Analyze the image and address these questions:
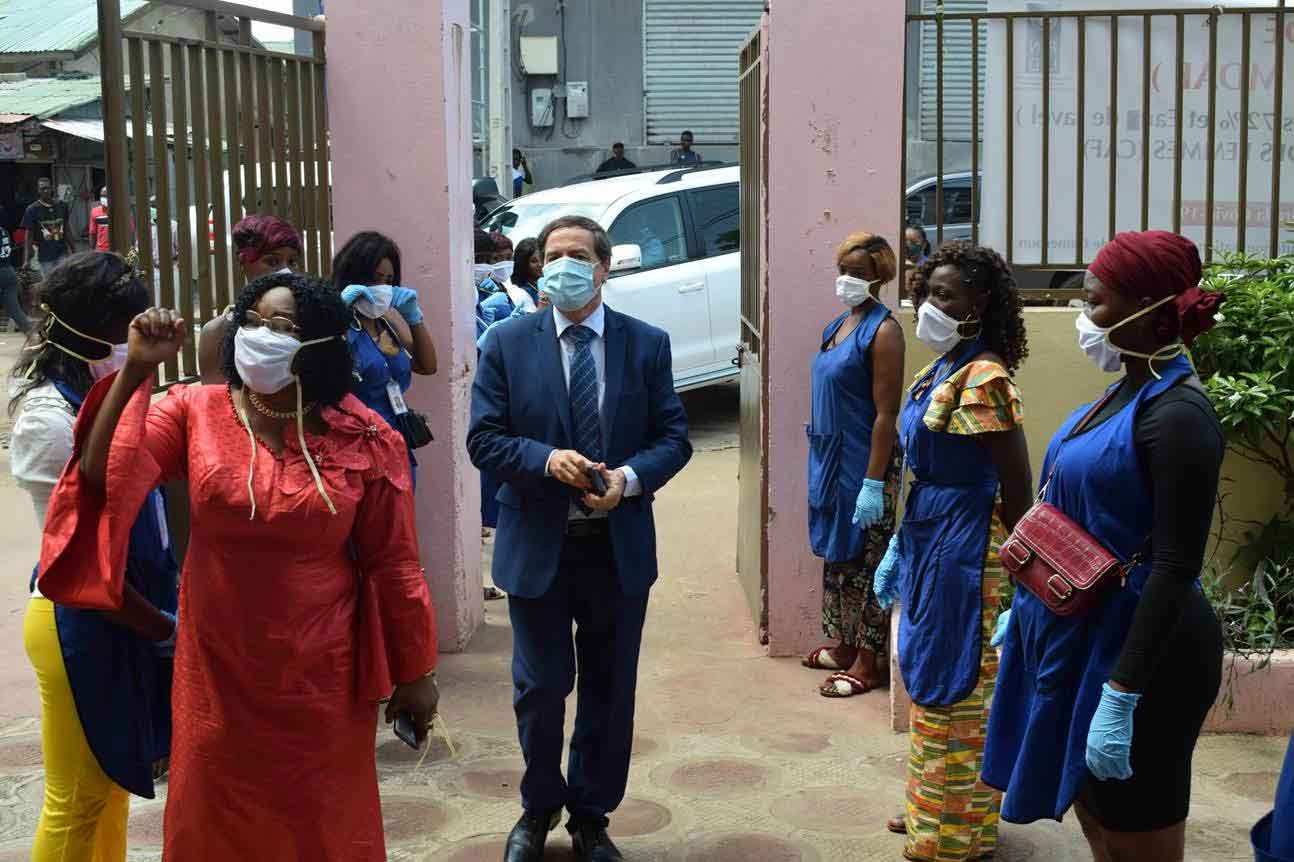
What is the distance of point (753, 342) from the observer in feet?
23.6

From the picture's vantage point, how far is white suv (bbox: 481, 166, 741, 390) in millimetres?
11211

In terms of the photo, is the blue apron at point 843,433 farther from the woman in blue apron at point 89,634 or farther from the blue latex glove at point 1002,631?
the woman in blue apron at point 89,634

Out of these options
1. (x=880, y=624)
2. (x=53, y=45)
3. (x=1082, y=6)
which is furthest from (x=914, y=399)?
(x=53, y=45)

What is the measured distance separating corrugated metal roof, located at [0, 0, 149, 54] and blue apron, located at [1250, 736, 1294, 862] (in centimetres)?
2132

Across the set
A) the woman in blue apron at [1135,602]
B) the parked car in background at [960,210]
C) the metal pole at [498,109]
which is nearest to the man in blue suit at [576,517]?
the woman in blue apron at [1135,602]

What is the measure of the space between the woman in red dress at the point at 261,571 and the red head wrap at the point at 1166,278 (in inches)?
68.9

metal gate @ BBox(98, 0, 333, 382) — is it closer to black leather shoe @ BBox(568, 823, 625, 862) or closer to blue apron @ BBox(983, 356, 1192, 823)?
black leather shoe @ BBox(568, 823, 625, 862)

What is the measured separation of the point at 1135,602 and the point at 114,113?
3.56 metres

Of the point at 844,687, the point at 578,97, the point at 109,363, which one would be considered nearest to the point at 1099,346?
the point at 109,363

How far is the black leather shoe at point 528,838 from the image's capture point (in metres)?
4.36

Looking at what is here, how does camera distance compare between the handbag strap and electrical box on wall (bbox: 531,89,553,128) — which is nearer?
the handbag strap

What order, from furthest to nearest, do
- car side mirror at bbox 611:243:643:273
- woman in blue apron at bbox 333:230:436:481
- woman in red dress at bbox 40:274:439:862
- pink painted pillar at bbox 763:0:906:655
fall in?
1. car side mirror at bbox 611:243:643:273
2. pink painted pillar at bbox 763:0:906:655
3. woman in blue apron at bbox 333:230:436:481
4. woman in red dress at bbox 40:274:439:862

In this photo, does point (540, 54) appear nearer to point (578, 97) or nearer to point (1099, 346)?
point (578, 97)

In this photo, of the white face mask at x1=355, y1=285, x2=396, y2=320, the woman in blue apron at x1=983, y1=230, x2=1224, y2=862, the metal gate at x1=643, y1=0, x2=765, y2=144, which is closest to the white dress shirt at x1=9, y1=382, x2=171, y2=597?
the white face mask at x1=355, y1=285, x2=396, y2=320
